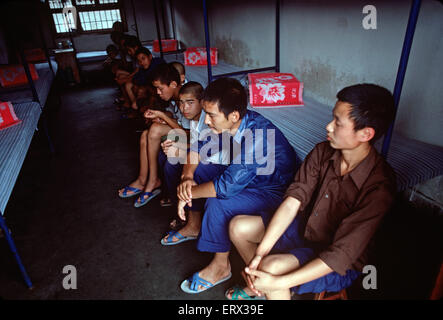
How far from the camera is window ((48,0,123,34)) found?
8.47 meters

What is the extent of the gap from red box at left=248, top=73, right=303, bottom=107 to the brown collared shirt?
1.34 metres

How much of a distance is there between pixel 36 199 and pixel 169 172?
1347 mm

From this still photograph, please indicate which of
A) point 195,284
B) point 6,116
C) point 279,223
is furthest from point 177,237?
point 6,116

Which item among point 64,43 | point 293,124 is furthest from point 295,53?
point 64,43

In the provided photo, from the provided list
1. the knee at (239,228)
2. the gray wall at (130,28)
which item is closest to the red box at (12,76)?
the knee at (239,228)

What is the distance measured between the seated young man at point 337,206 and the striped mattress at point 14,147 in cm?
143

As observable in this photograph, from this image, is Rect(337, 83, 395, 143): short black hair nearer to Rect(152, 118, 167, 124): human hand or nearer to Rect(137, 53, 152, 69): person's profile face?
Rect(152, 118, 167, 124): human hand

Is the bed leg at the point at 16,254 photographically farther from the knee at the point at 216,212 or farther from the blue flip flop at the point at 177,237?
the knee at the point at 216,212

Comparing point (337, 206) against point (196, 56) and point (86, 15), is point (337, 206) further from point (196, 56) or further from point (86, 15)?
point (86, 15)

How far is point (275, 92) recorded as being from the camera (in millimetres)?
2562

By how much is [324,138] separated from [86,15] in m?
9.54

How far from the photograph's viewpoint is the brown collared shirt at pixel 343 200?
3.53 feet

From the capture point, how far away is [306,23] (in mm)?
2693
